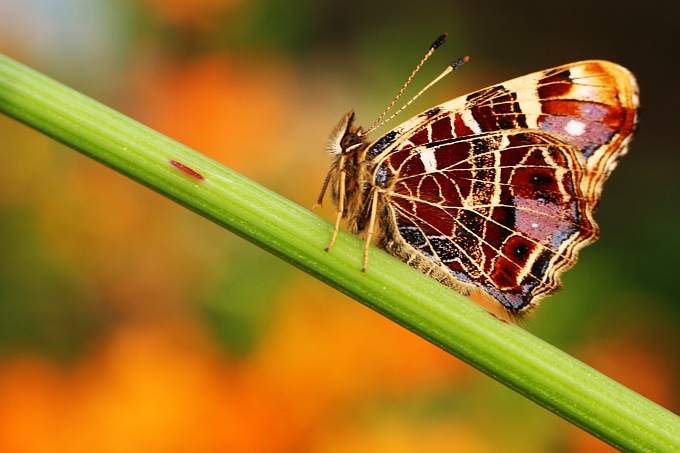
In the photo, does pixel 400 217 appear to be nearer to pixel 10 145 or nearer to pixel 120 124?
pixel 120 124

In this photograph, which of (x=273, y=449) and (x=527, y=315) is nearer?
(x=527, y=315)

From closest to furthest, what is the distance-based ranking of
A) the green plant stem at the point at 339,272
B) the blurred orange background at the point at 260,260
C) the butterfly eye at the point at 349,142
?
the green plant stem at the point at 339,272 < the butterfly eye at the point at 349,142 < the blurred orange background at the point at 260,260

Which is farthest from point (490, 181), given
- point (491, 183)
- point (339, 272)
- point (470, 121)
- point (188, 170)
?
point (188, 170)

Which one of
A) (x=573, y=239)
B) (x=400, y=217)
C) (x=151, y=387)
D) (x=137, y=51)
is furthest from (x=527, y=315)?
(x=137, y=51)

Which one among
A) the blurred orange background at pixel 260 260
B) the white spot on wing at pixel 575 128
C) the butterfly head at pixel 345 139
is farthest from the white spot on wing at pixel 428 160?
the blurred orange background at pixel 260 260

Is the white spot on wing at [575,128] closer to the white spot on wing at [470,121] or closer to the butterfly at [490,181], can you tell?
the butterfly at [490,181]

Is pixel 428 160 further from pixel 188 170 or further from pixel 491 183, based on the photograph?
pixel 188 170

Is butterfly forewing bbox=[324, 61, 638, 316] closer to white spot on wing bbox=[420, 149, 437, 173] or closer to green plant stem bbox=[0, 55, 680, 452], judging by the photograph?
white spot on wing bbox=[420, 149, 437, 173]
